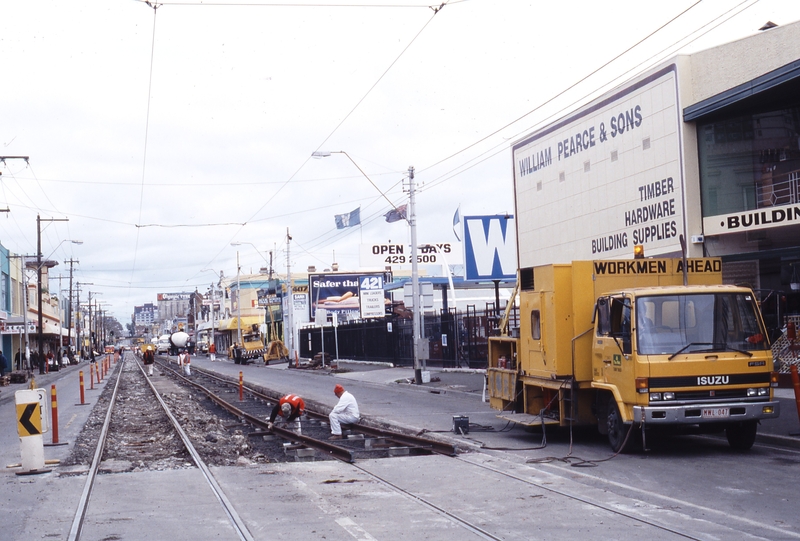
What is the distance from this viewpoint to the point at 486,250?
3838 centimetres

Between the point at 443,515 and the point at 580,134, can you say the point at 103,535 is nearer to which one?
the point at 443,515

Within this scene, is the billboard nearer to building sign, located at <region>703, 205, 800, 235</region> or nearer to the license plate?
building sign, located at <region>703, 205, 800, 235</region>

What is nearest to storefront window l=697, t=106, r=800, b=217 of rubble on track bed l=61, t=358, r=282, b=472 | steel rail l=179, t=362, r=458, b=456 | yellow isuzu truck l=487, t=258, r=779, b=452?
yellow isuzu truck l=487, t=258, r=779, b=452

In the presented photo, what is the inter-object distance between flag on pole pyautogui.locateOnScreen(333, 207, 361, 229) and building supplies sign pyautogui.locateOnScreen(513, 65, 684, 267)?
806 inches

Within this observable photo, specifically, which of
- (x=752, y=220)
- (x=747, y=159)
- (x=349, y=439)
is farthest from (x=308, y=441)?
(x=747, y=159)

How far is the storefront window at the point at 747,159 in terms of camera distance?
65.7 ft

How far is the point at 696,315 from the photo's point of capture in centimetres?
1240

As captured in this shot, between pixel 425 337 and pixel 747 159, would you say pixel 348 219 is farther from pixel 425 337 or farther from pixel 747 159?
pixel 747 159

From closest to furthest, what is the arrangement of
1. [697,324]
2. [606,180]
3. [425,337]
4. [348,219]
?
[697,324]
[606,180]
[425,337]
[348,219]

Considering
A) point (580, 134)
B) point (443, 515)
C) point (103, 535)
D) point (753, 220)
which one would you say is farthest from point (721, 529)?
point (580, 134)

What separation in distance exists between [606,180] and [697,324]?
12.8m

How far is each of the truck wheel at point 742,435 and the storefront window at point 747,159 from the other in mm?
8845

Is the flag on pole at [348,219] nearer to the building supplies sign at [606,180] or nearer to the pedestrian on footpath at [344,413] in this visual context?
the building supplies sign at [606,180]

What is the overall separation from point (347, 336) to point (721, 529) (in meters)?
52.5
